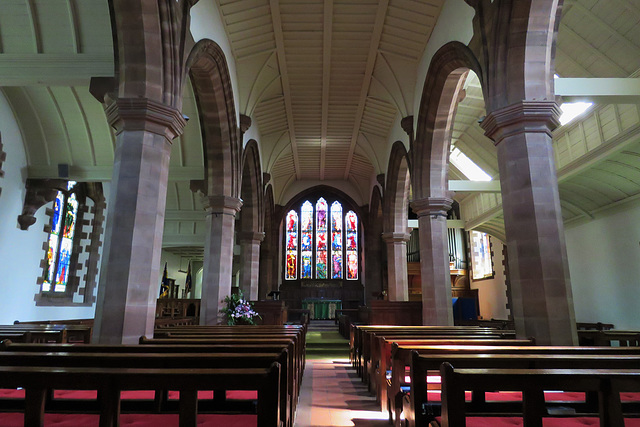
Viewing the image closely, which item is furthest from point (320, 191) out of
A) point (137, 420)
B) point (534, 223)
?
point (137, 420)

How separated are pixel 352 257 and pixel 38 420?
19.1m

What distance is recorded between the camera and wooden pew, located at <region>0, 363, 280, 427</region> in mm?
1545

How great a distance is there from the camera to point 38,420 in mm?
1569

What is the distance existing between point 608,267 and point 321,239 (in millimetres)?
12288

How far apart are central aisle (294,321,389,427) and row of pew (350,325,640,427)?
11.6 inches

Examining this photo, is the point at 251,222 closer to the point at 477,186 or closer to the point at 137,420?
the point at 477,186

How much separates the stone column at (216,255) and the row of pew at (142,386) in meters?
5.96

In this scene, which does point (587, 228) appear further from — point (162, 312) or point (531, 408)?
point (162, 312)

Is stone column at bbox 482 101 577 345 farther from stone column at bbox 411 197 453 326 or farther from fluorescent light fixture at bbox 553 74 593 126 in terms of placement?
fluorescent light fixture at bbox 553 74 593 126

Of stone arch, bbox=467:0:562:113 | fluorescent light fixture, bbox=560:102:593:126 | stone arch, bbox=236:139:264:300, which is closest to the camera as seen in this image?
stone arch, bbox=467:0:562:113

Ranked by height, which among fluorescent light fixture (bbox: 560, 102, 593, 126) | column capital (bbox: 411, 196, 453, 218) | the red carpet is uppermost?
fluorescent light fixture (bbox: 560, 102, 593, 126)

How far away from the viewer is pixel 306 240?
67.2 feet

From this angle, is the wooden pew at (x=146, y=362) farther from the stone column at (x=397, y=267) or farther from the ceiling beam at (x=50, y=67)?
the stone column at (x=397, y=267)

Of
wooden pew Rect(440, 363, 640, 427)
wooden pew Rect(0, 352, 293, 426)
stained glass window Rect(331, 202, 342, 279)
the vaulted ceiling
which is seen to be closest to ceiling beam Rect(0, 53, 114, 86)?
the vaulted ceiling
